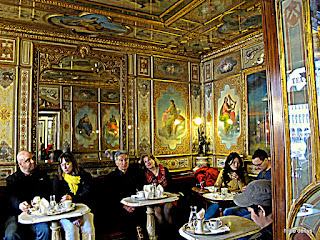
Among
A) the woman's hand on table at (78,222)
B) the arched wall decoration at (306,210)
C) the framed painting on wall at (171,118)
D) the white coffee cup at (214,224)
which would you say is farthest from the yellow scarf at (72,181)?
the arched wall decoration at (306,210)

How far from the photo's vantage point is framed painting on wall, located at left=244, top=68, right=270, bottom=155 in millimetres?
6867

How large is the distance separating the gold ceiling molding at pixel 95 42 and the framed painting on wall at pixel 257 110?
7.58ft

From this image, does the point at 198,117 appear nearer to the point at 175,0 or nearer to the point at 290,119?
the point at 175,0

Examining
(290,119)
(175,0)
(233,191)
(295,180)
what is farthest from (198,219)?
(175,0)

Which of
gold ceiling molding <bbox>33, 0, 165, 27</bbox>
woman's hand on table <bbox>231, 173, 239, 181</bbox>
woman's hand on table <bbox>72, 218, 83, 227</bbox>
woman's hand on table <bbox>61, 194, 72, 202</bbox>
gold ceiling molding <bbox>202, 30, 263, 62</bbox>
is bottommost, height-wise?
woman's hand on table <bbox>72, 218, 83, 227</bbox>

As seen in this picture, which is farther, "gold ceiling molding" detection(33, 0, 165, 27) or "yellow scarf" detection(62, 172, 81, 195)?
"gold ceiling molding" detection(33, 0, 165, 27)

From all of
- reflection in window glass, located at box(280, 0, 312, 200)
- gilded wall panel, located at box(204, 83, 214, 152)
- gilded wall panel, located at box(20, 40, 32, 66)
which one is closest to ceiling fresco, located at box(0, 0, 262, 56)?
gilded wall panel, located at box(20, 40, 32, 66)

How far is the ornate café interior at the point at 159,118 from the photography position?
227 centimetres

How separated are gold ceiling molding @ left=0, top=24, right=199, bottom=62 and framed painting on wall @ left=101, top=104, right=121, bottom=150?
1658 mm

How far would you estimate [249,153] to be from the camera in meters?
7.25

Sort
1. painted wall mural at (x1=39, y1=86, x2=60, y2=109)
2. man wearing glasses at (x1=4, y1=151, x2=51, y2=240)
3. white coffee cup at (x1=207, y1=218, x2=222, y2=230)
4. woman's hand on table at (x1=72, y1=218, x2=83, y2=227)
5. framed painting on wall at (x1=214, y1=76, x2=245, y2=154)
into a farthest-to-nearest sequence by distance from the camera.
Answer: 1. framed painting on wall at (x1=214, y1=76, x2=245, y2=154)
2. painted wall mural at (x1=39, y1=86, x2=60, y2=109)
3. woman's hand on table at (x1=72, y1=218, x2=83, y2=227)
4. man wearing glasses at (x1=4, y1=151, x2=51, y2=240)
5. white coffee cup at (x1=207, y1=218, x2=222, y2=230)

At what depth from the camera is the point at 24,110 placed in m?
6.45

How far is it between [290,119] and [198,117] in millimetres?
6416

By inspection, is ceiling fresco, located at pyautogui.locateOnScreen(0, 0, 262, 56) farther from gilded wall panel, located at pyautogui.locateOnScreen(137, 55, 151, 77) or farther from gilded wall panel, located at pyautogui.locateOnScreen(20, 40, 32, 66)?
gilded wall panel, located at pyautogui.locateOnScreen(137, 55, 151, 77)
